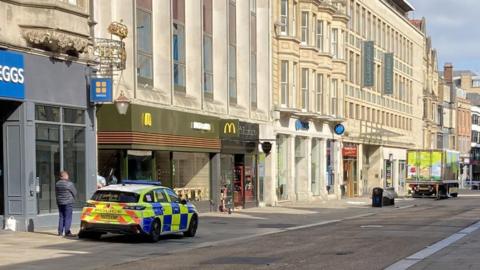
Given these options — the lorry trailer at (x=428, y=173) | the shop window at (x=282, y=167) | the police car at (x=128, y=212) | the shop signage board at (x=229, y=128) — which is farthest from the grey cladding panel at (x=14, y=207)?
the lorry trailer at (x=428, y=173)

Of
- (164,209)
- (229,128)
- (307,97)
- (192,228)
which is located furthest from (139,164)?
(307,97)

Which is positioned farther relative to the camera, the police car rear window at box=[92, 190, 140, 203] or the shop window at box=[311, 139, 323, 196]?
the shop window at box=[311, 139, 323, 196]

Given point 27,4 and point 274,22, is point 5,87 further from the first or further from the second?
point 274,22

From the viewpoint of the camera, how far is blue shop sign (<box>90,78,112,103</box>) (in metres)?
22.4

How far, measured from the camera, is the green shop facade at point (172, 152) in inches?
947

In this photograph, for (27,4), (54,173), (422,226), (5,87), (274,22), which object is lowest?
(422,226)

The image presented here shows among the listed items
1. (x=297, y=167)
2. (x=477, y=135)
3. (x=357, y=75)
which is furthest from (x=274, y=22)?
(x=477, y=135)

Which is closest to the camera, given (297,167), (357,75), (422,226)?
(422,226)

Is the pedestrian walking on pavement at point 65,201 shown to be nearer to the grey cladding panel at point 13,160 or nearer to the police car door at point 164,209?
the grey cladding panel at point 13,160

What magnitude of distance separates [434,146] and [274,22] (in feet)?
164

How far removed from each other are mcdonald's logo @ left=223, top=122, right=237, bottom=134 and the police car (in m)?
12.5

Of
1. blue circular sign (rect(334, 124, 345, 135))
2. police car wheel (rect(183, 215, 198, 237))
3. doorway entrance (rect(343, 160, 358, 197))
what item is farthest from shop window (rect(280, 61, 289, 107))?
police car wheel (rect(183, 215, 198, 237))

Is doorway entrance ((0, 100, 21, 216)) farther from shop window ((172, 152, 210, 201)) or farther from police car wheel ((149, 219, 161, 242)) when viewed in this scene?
shop window ((172, 152, 210, 201))

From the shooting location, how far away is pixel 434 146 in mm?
83750
